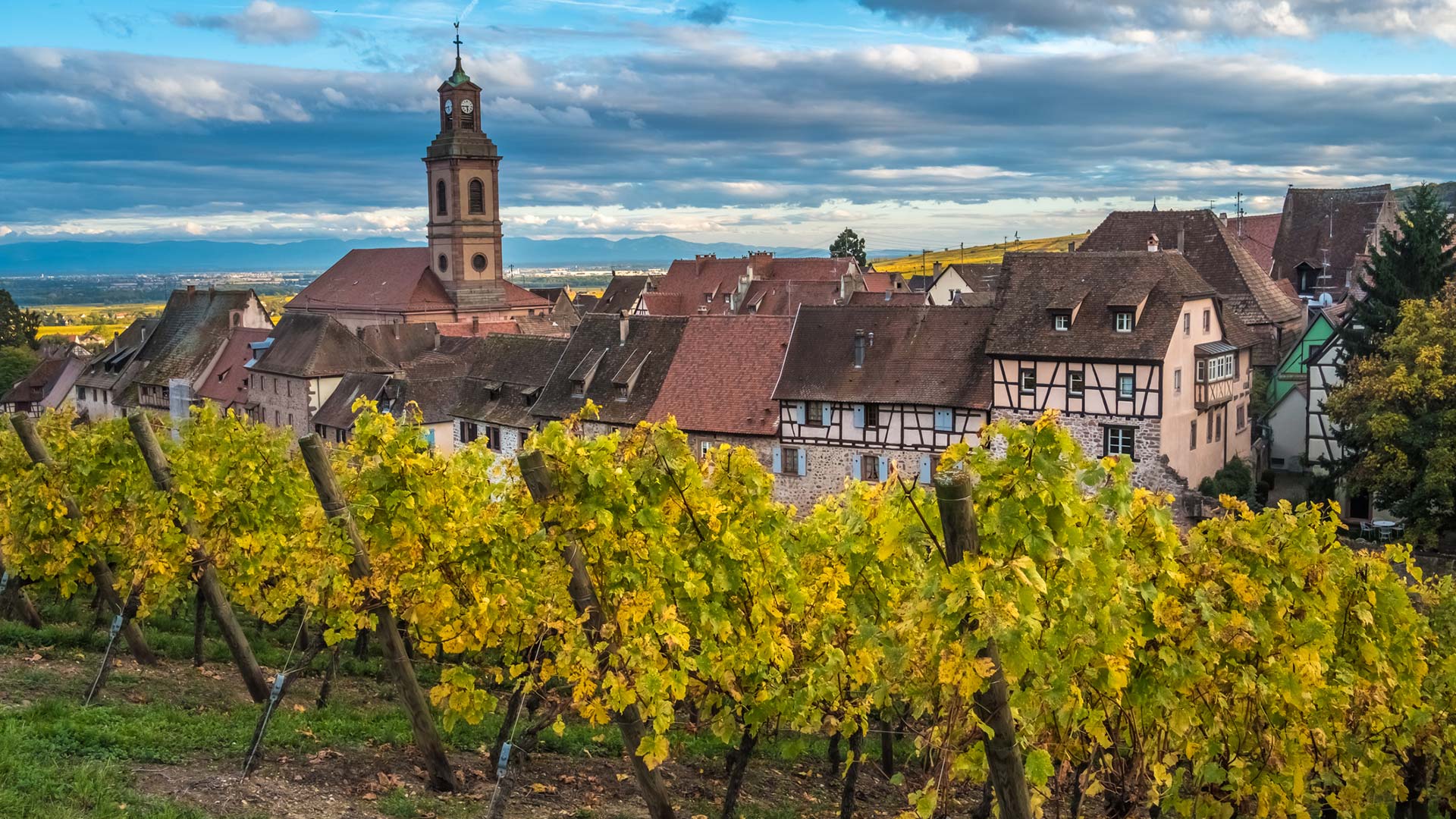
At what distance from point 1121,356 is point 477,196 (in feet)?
230

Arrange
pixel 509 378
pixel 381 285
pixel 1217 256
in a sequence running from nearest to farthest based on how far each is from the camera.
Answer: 1. pixel 509 378
2. pixel 1217 256
3. pixel 381 285

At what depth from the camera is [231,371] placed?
66.8 meters

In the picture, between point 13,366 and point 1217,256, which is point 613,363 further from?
point 13,366

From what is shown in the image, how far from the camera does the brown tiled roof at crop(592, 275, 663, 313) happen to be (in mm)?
85312

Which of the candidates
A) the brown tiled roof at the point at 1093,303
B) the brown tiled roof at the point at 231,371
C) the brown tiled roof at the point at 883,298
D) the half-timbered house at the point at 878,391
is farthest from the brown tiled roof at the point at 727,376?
the brown tiled roof at the point at 231,371

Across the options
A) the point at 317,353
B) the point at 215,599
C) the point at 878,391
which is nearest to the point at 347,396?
the point at 317,353

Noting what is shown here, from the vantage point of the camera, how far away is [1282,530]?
11930 mm

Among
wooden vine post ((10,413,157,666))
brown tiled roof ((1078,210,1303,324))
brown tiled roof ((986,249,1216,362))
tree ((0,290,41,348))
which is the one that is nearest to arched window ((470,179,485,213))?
tree ((0,290,41,348))

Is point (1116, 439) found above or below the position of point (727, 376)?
below

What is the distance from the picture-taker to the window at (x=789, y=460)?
135ft

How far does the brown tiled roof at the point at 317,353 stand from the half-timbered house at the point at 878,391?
949 inches

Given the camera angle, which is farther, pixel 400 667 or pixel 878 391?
pixel 878 391

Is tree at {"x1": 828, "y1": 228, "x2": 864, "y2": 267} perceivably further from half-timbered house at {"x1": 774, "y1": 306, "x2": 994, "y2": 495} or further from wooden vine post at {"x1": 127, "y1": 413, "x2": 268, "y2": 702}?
wooden vine post at {"x1": 127, "y1": 413, "x2": 268, "y2": 702}

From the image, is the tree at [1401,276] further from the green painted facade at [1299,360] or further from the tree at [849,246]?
the tree at [849,246]
